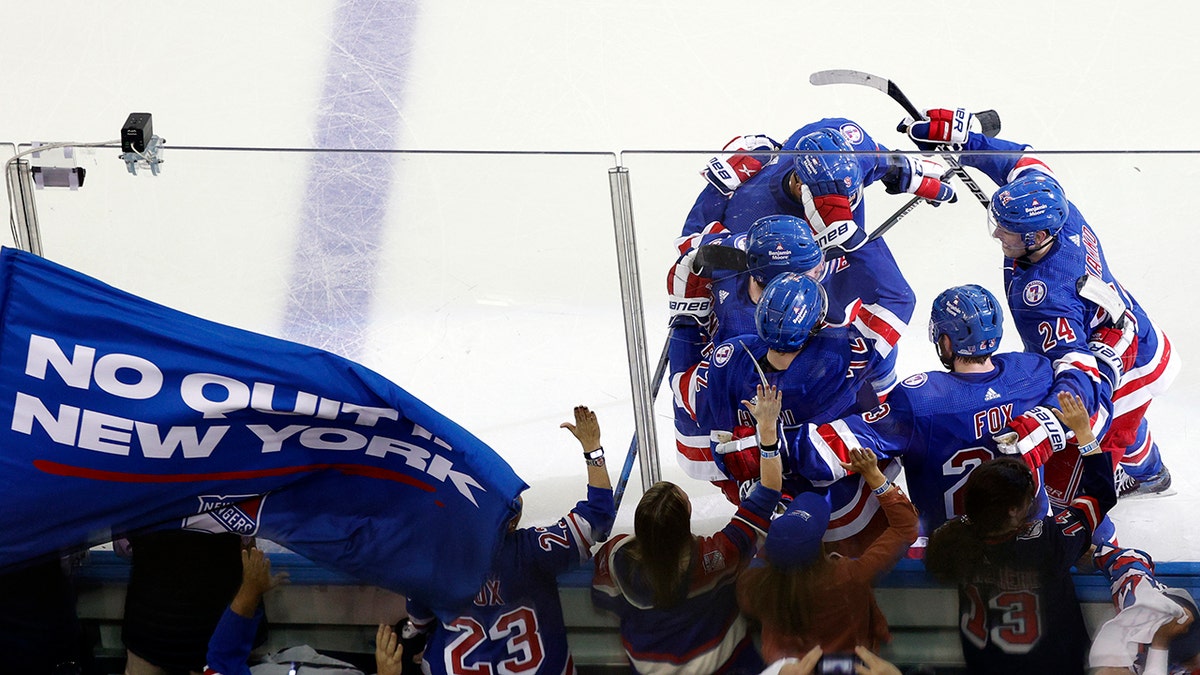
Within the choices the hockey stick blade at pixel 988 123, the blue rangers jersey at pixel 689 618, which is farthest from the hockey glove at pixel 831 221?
the hockey stick blade at pixel 988 123

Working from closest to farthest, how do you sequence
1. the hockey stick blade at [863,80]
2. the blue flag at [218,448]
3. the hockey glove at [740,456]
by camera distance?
the blue flag at [218,448]
the hockey glove at [740,456]
the hockey stick blade at [863,80]

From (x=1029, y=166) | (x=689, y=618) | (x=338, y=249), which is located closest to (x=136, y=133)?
(x=338, y=249)

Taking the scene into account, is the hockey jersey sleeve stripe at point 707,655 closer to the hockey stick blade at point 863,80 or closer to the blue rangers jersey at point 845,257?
the blue rangers jersey at point 845,257

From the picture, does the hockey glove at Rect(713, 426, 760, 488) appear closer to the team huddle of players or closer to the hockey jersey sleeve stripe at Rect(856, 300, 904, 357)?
the team huddle of players

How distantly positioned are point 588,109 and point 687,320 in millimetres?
2016

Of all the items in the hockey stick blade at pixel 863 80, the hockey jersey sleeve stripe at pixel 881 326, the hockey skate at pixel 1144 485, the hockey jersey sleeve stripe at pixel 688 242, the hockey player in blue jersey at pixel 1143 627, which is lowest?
the hockey player in blue jersey at pixel 1143 627

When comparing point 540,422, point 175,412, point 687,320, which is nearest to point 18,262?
point 175,412

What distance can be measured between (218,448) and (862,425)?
1224mm

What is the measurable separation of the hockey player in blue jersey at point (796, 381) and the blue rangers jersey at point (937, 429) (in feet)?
0.14

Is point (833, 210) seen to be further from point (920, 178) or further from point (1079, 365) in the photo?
point (1079, 365)

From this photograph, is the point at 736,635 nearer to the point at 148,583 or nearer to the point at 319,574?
the point at 319,574

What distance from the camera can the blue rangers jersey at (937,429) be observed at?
8.67ft

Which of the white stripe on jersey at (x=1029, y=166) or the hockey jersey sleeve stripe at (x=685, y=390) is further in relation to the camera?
the hockey jersey sleeve stripe at (x=685, y=390)

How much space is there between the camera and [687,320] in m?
2.86
